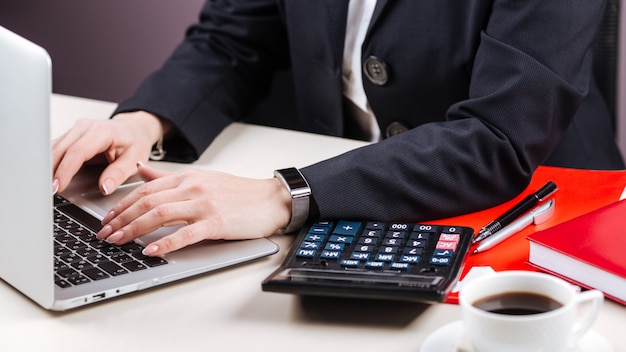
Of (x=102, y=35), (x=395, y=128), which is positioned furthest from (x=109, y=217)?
(x=102, y=35)

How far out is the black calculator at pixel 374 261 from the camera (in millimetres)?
849

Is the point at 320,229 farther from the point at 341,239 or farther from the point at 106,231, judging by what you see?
the point at 106,231

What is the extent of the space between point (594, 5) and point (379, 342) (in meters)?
0.56

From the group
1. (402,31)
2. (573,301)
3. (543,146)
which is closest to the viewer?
(573,301)

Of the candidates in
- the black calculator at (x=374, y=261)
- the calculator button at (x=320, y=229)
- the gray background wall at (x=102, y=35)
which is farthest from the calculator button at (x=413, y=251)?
the gray background wall at (x=102, y=35)

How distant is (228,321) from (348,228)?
0.19 metres

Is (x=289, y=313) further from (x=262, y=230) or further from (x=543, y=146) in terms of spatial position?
(x=543, y=146)

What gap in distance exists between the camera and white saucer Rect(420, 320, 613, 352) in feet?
2.55

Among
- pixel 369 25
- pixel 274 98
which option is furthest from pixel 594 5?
pixel 274 98

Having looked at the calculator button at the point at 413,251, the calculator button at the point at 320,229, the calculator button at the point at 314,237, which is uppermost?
the calculator button at the point at 413,251

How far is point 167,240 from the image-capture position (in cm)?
96

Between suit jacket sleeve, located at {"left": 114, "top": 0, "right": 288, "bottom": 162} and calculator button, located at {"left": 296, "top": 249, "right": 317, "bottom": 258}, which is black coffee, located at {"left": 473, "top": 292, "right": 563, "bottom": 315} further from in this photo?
suit jacket sleeve, located at {"left": 114, "top": 0, "right": 288, "bottom": 162}

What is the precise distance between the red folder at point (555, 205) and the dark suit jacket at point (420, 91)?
0.02 metres

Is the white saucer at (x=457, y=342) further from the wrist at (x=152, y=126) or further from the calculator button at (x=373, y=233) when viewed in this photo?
the wrist at (x=152, y=126)
